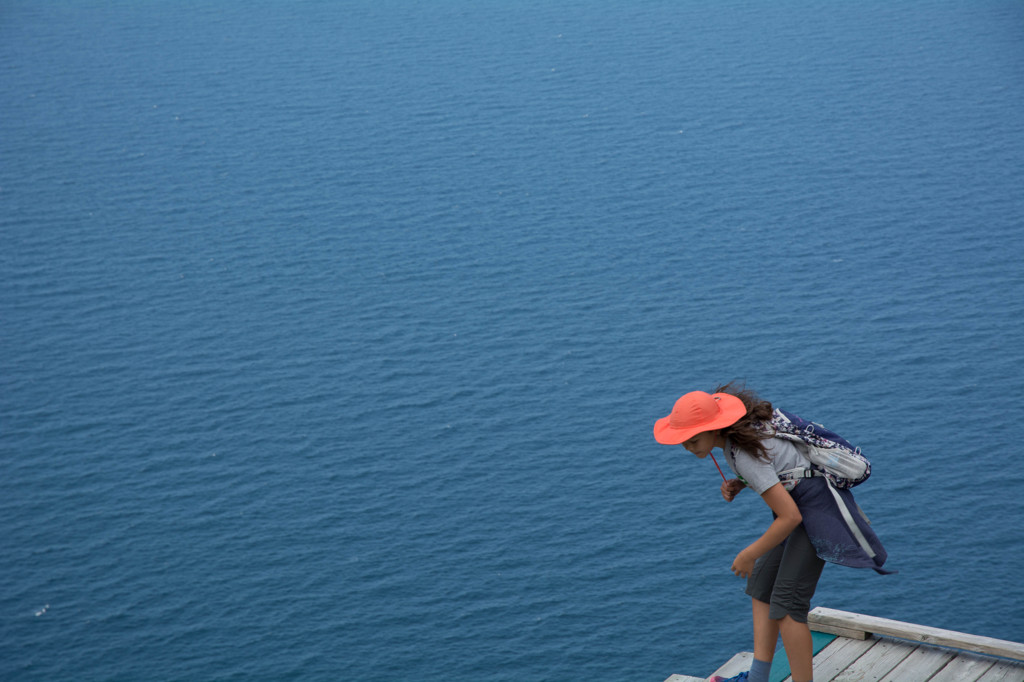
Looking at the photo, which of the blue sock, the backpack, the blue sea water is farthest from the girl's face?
the blue sea water

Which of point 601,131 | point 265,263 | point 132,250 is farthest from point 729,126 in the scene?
point 132,250

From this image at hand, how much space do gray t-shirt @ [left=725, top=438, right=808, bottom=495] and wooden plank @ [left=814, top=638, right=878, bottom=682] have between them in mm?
770

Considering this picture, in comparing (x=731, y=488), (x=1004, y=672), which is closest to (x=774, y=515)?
(x=731, y=488)

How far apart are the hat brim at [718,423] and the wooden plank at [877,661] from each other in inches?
36.9

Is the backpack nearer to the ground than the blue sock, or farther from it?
farther from it

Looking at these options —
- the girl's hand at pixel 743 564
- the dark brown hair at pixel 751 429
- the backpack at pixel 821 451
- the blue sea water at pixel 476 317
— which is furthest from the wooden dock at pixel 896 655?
the blue sea water at pixel 476 317

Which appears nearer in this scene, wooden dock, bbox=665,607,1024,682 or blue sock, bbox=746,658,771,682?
blue sock, bbox=746,658,771,682

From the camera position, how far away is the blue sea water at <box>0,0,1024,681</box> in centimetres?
572

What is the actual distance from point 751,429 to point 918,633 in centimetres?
102

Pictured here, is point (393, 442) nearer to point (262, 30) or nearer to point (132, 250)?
point (132, 250)

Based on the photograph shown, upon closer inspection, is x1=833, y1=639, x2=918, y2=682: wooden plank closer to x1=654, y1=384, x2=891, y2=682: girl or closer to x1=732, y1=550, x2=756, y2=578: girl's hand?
x1=654, y1=384, x2=891, y2=682: girl

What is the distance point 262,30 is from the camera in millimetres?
11172

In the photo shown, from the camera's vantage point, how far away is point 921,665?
2.94 meters

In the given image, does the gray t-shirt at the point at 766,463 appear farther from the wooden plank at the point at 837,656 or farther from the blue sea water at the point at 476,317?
A: the blue sea water at the point at 476,317
